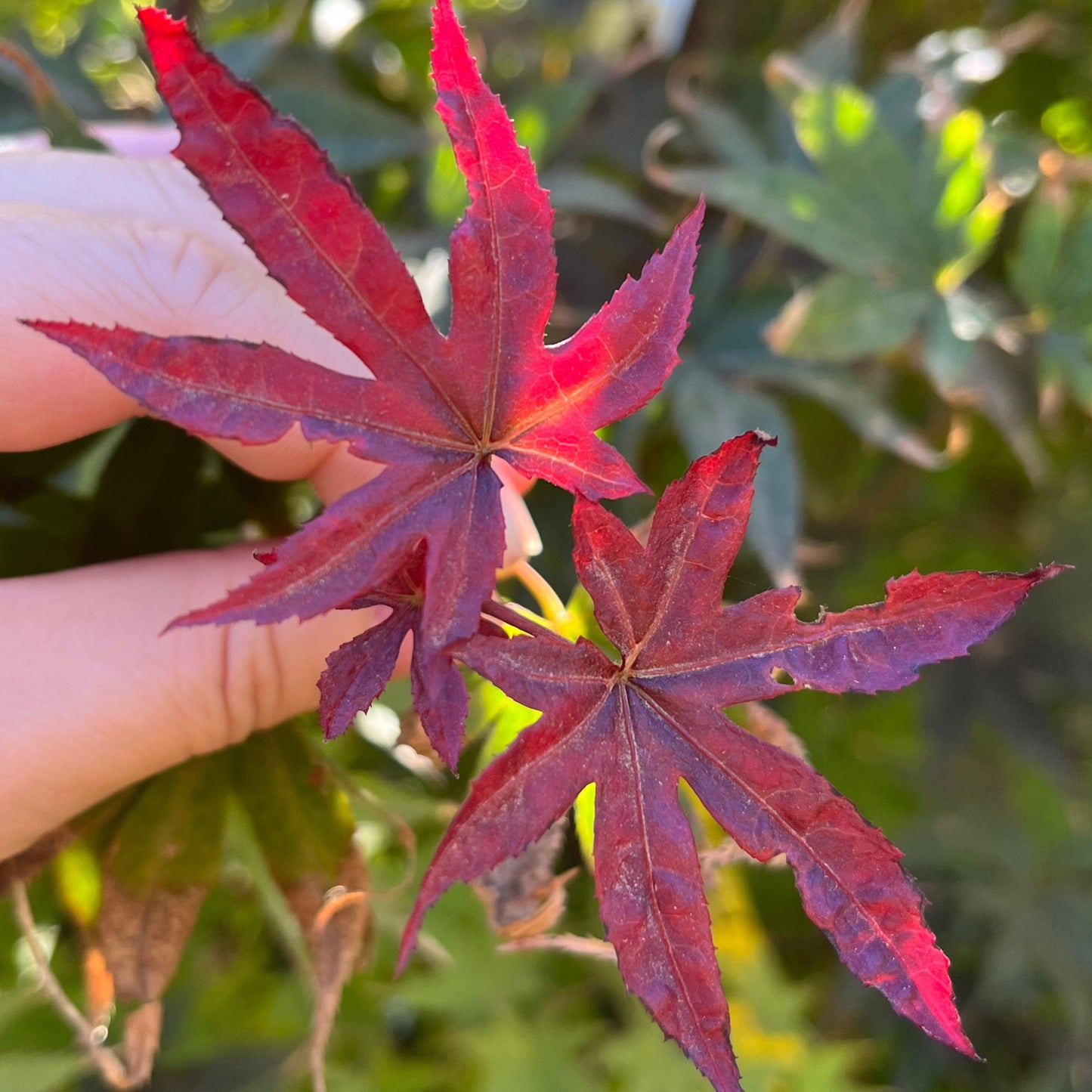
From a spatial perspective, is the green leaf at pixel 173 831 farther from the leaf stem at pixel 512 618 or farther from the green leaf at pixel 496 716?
the leaf stem at pixel 512 618

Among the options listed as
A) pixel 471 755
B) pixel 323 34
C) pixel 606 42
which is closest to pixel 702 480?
pixel 471 755

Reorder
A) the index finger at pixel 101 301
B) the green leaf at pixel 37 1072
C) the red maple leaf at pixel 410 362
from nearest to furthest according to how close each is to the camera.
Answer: the red maple leaf at pixel 410 362 → the index finger at pixel 101 301 → the green leaf at pixel 37 1072

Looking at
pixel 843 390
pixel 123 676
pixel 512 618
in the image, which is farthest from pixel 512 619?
pixel 843 390

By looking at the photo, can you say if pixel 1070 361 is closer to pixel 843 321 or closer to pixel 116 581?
pixel 843 321

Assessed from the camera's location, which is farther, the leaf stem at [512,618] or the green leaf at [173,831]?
the green leaf at [173,831]

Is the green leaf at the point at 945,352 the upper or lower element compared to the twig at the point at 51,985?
lower

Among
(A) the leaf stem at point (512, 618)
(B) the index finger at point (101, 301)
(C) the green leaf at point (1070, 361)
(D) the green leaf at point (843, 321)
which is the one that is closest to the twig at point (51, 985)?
(B) the index finger at point (101, 301)
